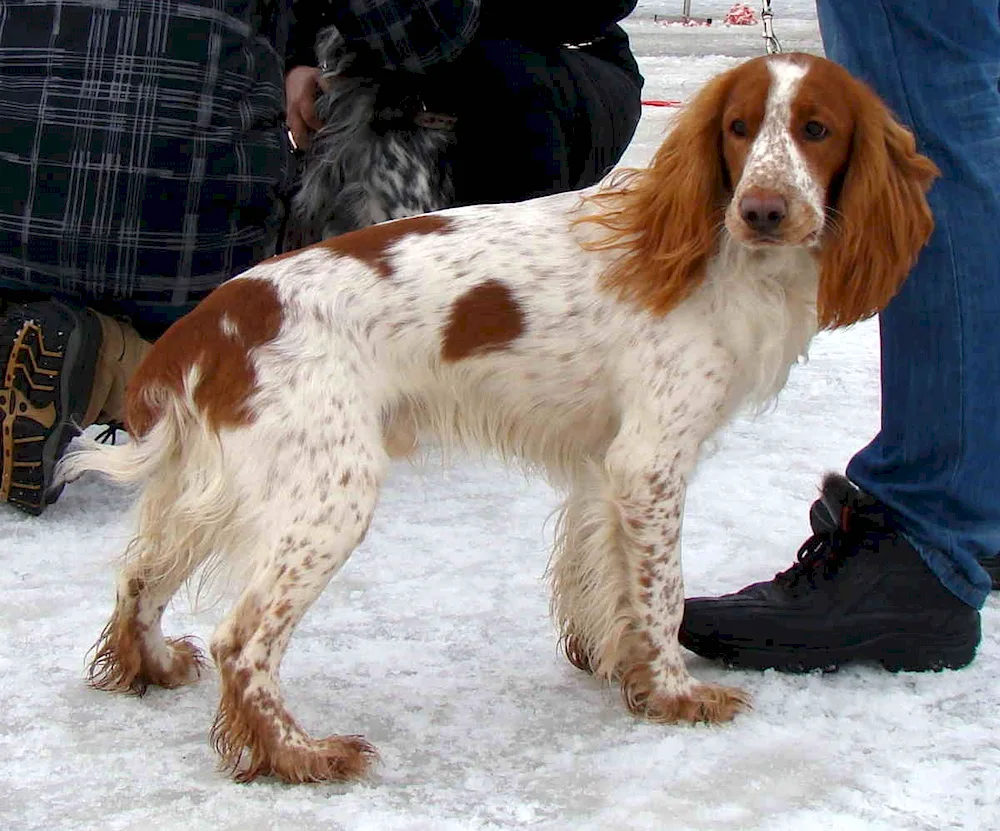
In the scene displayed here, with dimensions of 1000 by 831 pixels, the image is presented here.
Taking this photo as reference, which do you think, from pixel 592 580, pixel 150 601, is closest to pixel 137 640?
pixel 150 601

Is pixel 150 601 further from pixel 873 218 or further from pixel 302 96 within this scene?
pixel 302 96

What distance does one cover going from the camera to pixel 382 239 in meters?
2.36

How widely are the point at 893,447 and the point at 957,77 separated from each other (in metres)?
0.66

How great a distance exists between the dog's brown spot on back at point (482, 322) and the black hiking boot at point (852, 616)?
65 centimetres

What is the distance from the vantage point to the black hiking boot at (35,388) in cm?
322

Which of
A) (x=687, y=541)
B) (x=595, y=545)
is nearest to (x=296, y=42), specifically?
(x=687, y=541)

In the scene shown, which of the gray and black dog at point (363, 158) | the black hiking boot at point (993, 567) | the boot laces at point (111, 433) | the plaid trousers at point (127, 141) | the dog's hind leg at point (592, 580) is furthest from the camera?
the gray and black dog at point (363, 158)

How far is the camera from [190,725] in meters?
2.33

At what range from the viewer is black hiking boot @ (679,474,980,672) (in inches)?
101

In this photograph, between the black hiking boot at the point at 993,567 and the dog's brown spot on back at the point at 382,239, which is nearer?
the dog's brown spot on back at the point at 382,239

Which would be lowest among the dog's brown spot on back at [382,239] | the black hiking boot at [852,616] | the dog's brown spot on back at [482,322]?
the black hiking boot at [852,616]

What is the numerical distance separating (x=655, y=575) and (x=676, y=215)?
0.60 m

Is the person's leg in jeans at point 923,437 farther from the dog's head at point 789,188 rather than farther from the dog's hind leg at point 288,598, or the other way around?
the dog's hind leg at point 288,598

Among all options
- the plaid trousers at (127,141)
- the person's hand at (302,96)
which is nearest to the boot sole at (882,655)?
the plaid trousers at (127,141)
